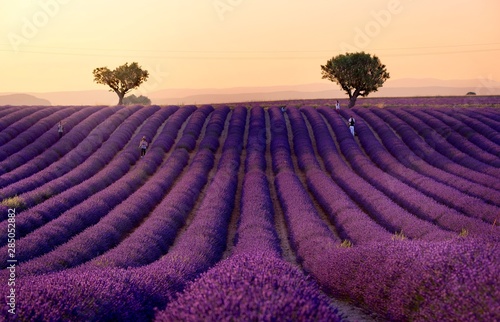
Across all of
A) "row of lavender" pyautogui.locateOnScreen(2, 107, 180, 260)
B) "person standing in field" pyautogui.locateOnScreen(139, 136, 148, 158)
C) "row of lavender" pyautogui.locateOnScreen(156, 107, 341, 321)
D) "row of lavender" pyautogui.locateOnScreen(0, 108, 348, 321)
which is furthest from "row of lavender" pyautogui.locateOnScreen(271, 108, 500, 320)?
"person standing in field" pyautogui.locateOnScreen(139, 136, 148, 158)

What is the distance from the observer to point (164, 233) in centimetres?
1109

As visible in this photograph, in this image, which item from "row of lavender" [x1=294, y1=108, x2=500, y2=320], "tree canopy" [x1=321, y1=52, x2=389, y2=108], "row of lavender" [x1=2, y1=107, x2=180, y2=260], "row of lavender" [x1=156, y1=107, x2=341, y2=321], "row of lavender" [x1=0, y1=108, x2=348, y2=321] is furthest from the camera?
"tree canopy" [x1=321, y1=52, x2=389, y2=108]

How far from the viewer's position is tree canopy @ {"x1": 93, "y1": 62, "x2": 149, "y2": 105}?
47688 mm

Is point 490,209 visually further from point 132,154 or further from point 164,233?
point 132,154

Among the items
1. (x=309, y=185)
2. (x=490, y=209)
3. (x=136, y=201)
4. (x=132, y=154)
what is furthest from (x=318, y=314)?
(x=132, y=154)

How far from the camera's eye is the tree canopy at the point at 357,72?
143ft

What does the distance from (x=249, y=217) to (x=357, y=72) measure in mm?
33845

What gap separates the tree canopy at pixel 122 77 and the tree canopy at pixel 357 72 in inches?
717

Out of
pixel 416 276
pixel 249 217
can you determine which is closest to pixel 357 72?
pixel 249 217

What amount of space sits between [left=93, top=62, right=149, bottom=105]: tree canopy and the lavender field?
13806mm

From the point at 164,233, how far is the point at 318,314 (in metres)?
7.76

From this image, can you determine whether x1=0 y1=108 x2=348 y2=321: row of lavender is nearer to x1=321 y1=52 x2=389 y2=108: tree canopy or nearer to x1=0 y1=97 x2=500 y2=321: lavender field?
x1=0 y1=97 x2=500 y2=321: lavender field

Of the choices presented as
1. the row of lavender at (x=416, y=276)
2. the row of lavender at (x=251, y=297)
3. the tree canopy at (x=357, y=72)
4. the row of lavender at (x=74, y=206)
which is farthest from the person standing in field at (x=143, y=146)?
the tree canopy at (x=357, y=72)

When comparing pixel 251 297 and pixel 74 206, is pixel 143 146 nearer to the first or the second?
pixel 74 206
